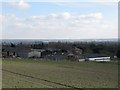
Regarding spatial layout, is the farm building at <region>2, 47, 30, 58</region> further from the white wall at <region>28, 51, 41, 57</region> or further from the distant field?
the distant field

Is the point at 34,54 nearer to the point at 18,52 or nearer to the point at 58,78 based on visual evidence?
the point at 18,52

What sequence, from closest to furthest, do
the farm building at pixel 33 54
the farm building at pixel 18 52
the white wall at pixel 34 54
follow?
the farm building at pixel 33 54 → the white wall at pixel 34 54 → the farm building at pixel 18 52

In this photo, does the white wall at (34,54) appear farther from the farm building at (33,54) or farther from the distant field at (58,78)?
the distant field at (58,78)

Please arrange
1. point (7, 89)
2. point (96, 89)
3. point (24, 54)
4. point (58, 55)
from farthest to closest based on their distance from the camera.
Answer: point (24, 54)
point (58, 55)
point (96, 89)
point (7, 89)

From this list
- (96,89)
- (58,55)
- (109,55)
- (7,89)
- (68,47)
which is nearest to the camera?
(7,89)

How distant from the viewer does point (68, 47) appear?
10138 centimetres

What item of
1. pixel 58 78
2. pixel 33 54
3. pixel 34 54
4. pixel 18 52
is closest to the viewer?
pixel 58 78

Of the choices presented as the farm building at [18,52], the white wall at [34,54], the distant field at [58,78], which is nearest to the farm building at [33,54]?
the white wall at [34,54]

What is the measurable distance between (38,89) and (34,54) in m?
72.6

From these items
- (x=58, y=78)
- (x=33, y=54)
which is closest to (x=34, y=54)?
(x=33, y=54)

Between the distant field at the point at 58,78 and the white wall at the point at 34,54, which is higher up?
the distant field at the point at 58,78

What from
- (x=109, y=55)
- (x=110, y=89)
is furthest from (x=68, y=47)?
(x=110, y=89)

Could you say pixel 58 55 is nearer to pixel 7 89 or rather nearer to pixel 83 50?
pixel 83 50

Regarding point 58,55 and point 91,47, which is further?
point 91,47
